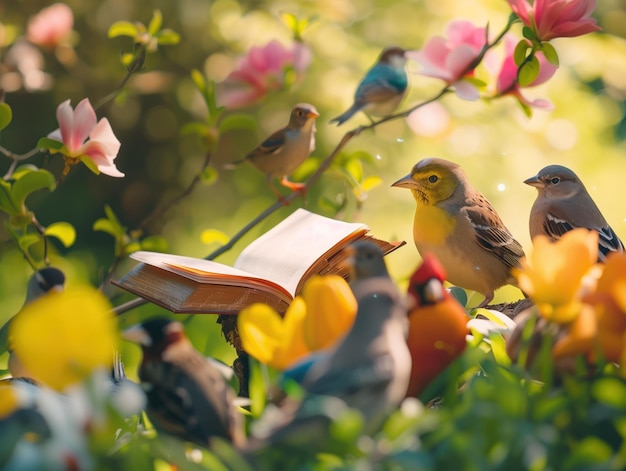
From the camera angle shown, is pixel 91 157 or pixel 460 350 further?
pixel 91 157

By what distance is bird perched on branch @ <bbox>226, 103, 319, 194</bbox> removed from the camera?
4.54 ft

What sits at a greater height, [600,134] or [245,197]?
[600,134]

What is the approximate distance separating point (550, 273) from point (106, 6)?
1.70 metres

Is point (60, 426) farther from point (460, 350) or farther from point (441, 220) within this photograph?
point (441, 220)

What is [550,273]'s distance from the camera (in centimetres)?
50

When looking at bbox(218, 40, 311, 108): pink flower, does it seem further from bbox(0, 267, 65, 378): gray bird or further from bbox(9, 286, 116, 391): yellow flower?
bbox(9, 286, 116, 391): yellow flower

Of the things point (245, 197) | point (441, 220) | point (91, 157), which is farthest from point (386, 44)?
point (91, 157)

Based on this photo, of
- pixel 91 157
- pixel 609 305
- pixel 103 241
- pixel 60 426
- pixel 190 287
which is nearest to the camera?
pixel 60 426

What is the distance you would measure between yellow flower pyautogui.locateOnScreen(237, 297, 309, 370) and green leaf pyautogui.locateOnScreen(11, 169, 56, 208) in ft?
1.16

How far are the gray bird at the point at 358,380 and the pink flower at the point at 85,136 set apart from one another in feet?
1.39

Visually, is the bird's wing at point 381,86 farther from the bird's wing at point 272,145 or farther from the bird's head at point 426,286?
the bird's head at point 426,286

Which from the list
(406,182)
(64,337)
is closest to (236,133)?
(406,182)

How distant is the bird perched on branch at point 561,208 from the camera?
0.99m

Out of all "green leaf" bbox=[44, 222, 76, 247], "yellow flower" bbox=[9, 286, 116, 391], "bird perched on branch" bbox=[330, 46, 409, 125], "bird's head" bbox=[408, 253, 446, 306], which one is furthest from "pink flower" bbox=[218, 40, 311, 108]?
"yellow flower" bbox=[9, 286, 116, 391]
